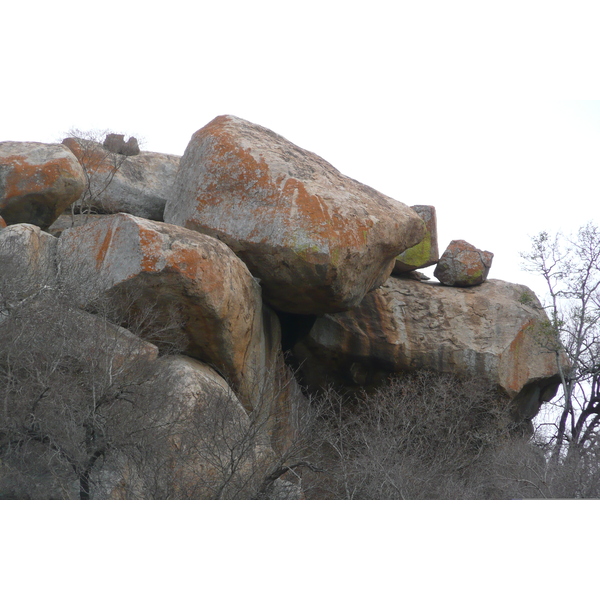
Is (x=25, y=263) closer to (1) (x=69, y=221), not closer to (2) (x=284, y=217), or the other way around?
(2) (x=284, y=217)

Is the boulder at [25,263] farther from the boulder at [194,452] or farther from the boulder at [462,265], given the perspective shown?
the boulder at [462,265]

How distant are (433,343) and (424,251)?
234 centimetres

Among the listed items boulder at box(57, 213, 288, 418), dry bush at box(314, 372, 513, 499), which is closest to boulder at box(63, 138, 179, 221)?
boulder at box(57, 213, 288, 418)

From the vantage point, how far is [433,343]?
13.5 m

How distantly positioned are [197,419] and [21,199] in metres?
5.04

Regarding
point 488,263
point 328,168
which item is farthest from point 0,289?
point 488,263

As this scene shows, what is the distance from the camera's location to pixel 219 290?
898cm

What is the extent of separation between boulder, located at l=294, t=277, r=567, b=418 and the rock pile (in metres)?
0.03

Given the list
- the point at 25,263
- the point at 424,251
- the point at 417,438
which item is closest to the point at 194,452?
the point at 25,263

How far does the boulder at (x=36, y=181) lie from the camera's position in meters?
10.4

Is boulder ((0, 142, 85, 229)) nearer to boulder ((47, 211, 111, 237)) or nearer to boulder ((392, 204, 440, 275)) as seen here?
boulder ((47, 211, 111, 237))

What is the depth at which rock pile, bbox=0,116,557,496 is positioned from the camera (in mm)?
8641

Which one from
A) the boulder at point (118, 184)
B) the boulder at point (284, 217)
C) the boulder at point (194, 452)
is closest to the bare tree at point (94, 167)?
the boulder at point (118, 184)

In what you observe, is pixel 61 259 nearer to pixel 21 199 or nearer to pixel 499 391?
pixel 21 199
